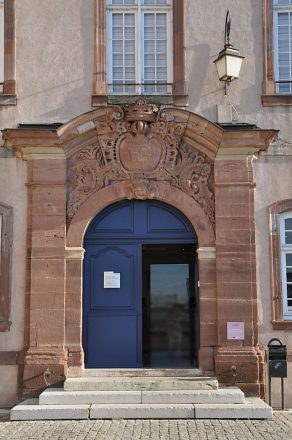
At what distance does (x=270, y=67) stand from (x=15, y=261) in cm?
500

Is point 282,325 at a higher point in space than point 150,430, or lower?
higher

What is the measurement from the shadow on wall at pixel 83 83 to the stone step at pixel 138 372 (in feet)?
12.7

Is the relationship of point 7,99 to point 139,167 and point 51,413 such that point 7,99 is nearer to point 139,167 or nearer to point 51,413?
point 139,167

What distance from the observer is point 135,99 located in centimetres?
1072

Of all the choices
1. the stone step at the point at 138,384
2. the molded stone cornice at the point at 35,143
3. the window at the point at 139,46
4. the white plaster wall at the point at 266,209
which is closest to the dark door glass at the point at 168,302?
the white plaster wall at the point at 266,209

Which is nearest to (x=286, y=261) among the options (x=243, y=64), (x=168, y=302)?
(x=168, y=302)

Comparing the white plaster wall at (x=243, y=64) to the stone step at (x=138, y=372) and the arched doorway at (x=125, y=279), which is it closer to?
the arched doorway at (x=125, y=279)

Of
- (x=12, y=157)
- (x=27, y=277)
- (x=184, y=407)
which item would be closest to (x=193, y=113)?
(x=12, y=157)

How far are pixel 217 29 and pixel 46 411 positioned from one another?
6340mm

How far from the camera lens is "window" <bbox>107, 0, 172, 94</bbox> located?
10.9 metres

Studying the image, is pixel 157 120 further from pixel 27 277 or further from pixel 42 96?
pixel 27 277

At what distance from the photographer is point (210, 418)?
8.99 metres

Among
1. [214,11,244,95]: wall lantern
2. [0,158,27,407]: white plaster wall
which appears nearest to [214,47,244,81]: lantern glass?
[214,11,244,95]: wall lantern

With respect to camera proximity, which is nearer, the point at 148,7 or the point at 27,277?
the point at 27,277
